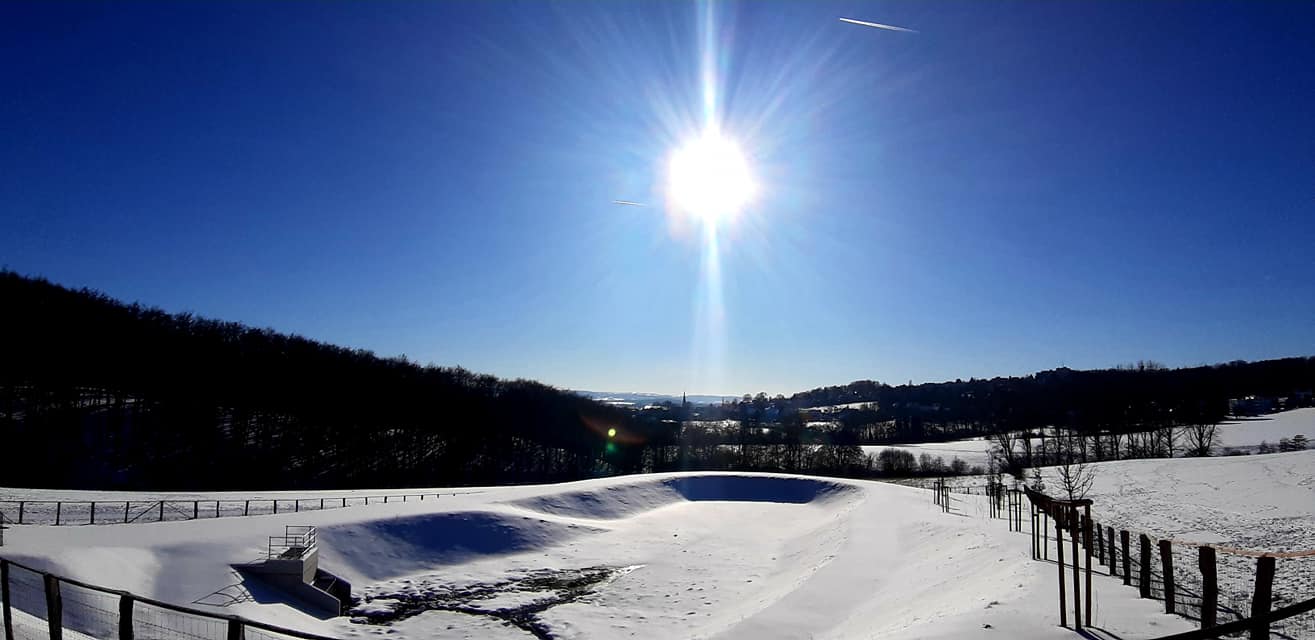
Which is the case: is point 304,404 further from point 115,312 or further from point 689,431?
point 689,431

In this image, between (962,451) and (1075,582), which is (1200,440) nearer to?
(962,451)

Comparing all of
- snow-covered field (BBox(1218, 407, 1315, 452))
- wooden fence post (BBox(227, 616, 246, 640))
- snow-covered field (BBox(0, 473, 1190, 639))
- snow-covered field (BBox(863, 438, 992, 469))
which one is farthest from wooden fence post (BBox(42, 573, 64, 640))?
snow-covered field (BBox(1218, 407, 1315, 452))

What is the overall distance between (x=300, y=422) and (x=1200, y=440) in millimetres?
104348

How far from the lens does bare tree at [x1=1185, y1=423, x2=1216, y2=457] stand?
7306cm

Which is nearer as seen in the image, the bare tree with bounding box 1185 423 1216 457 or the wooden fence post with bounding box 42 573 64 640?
the wooden fence post with bounding box 42 573 64 640

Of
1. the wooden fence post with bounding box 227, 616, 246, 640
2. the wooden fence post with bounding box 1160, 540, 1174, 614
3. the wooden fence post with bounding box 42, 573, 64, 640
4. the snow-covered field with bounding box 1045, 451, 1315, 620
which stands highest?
the wooden fence post with bounding box 227, 616, 246, 640

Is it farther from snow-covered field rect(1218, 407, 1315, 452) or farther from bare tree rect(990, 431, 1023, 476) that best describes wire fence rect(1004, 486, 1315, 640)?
snow-covered field rect(1218, 407, 1315, 452)

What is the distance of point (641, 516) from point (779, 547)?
11.8 m

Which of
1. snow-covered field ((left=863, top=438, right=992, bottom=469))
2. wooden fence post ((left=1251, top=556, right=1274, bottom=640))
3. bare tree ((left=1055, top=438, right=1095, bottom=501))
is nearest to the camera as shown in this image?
wooden fence post ((left=1251, top=556, right=1274, bottom=640))

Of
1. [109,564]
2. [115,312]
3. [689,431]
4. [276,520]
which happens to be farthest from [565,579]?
[689,431]

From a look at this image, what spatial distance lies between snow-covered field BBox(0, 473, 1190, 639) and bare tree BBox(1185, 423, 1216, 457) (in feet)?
188

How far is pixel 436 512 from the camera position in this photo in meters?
28.8

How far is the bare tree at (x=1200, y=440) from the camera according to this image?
73062mm

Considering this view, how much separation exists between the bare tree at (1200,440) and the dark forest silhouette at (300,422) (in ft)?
8.20
